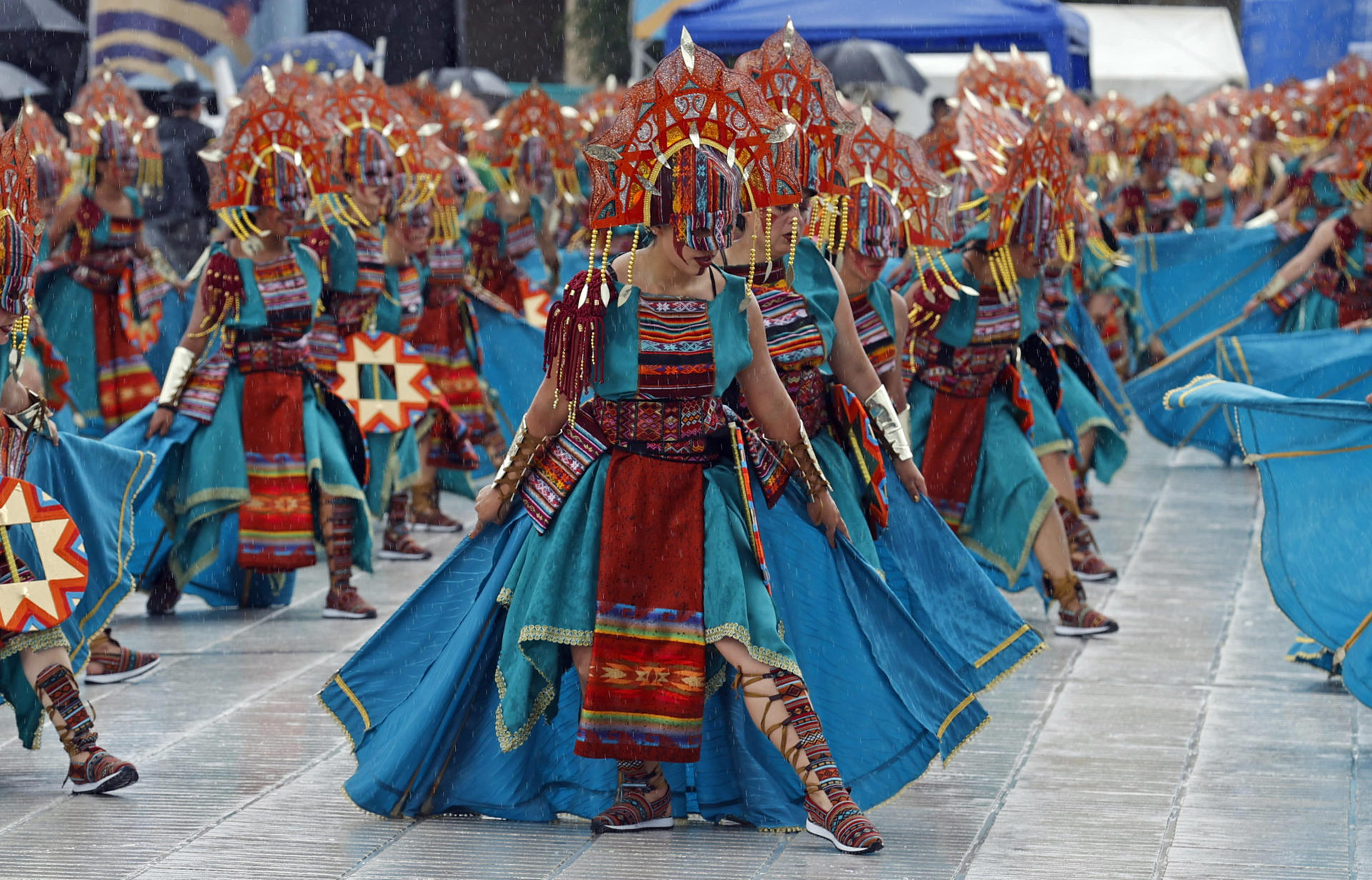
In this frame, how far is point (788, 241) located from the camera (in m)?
5.35

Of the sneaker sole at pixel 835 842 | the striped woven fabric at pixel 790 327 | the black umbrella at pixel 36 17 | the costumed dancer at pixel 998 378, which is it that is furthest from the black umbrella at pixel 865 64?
the sneaker sole at pixel 835 842

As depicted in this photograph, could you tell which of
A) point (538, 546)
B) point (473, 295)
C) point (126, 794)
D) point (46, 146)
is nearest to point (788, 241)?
point (538, 546)

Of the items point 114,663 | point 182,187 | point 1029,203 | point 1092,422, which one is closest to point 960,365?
point 1029,203

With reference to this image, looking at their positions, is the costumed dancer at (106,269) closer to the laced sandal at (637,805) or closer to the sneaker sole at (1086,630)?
the sneaker sole at (1086,630)

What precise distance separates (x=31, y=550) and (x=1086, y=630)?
3.74m

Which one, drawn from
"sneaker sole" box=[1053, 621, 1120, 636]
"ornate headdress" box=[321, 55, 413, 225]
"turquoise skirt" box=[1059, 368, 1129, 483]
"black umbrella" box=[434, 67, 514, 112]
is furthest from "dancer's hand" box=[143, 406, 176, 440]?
"black umbrella" box=[434, 67, 514, 112]

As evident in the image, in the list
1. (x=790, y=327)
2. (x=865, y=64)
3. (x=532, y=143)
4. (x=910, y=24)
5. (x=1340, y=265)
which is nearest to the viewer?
(x=790, y=327)

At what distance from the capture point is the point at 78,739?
507 cm

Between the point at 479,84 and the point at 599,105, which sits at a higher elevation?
the point at 479,84

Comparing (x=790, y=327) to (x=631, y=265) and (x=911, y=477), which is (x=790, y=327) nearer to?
(x=911, y=477)

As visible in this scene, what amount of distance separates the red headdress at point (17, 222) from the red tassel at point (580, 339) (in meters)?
1.39

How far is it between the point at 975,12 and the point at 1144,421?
7162 mm

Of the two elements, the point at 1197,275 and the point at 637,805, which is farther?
the point at 1197,275

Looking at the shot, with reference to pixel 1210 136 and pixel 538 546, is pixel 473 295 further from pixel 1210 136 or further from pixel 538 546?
pixel 1210 136
